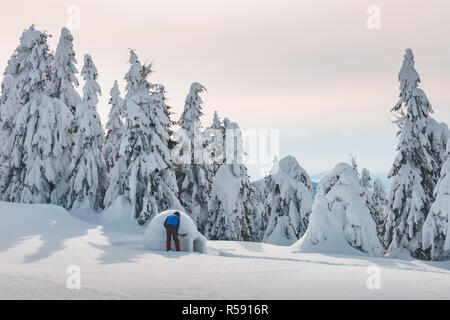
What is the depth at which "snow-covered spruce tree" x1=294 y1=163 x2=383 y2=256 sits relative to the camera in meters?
19.7

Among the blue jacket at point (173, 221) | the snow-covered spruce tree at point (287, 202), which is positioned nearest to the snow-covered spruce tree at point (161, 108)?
the snow-covered spruce tree at point (287, 202)

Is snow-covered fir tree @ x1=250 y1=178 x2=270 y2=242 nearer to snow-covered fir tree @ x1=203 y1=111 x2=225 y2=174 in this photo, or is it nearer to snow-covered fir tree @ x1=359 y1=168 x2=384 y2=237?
snow-covered fir tree @ x1=203 y1=111 x2=225 y2=174

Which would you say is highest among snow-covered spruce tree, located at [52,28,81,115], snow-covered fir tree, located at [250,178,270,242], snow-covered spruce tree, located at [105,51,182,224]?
snow-covered spruce tree, located at [52,28,81,115]

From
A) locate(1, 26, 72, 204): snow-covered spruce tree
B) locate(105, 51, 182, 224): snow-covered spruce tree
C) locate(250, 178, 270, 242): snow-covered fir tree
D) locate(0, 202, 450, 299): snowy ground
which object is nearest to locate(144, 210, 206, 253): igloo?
locate(0, 202, 450, 299): snowy ground

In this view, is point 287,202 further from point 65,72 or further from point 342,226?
point 65,72

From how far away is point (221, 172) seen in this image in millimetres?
30641

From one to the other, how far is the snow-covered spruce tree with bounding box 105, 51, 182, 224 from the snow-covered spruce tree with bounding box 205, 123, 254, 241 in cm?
497

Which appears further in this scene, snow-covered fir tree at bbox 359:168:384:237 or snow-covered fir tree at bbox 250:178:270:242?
snow-covered fir tree at bbox 359:168:384:237

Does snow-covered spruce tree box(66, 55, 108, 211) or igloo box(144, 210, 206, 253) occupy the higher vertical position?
snow-covered spruce tree box(66, 55, 108, 211)

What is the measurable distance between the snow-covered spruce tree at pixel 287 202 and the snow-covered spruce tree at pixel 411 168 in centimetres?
667

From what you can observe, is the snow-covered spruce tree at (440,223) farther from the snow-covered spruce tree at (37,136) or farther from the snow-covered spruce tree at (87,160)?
the snow-covered spruce tree at (37,136)
